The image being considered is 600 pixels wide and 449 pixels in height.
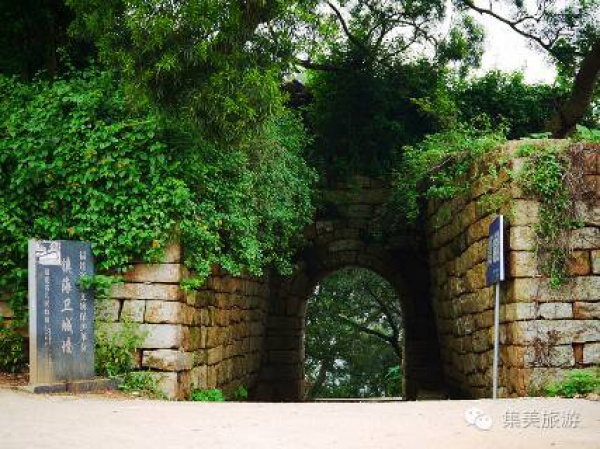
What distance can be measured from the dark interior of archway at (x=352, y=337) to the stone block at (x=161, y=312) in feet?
41.5

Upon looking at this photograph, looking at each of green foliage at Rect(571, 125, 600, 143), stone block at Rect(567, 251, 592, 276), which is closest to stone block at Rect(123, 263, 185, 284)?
stone block at Rect(567, 251, 592, 276)

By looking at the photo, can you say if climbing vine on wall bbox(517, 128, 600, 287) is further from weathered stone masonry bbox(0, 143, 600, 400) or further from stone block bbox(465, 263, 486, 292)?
stone block bbox(465, 263, 486, 292)

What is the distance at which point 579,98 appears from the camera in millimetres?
11383

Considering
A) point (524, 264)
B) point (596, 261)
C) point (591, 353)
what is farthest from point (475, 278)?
point (591, 353)

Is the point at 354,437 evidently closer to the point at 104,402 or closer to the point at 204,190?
the point at 104,402

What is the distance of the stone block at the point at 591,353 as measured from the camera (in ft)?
24.6

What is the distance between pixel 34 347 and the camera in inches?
258

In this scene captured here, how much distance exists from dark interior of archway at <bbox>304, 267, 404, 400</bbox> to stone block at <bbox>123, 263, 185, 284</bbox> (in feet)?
41.5

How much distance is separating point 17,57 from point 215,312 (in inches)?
158

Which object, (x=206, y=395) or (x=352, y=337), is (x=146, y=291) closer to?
(x=206, y=395)

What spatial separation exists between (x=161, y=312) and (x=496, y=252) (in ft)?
11.0

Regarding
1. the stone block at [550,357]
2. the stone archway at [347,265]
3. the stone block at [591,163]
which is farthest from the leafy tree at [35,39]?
the stone block at [550,357]

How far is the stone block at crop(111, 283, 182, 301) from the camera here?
292 inches

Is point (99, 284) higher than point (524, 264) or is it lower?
lower
